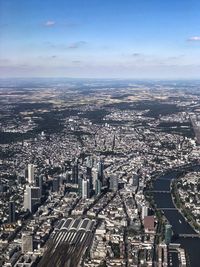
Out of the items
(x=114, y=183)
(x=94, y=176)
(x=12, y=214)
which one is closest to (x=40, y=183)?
(x=94, y=176)

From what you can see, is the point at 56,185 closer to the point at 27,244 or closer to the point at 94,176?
the point at 94,176

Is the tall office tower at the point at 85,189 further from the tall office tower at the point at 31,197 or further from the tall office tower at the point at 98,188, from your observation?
the tall office tower at the point at 31,197

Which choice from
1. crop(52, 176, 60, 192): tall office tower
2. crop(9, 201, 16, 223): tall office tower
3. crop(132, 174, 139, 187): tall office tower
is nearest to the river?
crop(132, 174, 139, 187): tall office tower

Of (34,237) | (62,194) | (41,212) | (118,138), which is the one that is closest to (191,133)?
(118,138)

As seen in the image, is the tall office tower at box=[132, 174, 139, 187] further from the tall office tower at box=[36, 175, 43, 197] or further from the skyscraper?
the tall office tower at box=[36, 175, 43, 197]

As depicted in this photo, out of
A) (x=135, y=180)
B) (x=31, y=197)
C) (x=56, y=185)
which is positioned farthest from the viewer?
(x=135, y=180)

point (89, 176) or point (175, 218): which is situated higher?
point (89, 176)
